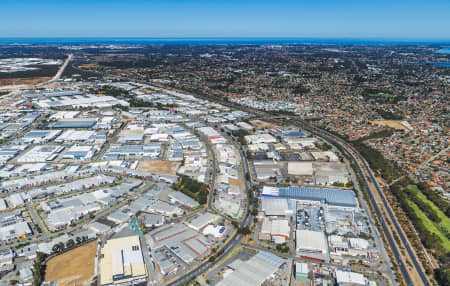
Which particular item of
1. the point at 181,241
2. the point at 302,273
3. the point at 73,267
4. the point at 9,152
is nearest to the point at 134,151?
the point at 9,152

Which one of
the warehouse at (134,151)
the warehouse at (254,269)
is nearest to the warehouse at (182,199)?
the warehouse at (254,269)

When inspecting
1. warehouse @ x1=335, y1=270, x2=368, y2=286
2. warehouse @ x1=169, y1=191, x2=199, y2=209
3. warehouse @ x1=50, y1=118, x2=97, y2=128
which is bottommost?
warehouse @ x1=335, y1=270, x2=368, y2=286

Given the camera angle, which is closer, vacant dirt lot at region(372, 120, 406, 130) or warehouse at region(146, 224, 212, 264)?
warehouse at region(146, 224, 212, 264)

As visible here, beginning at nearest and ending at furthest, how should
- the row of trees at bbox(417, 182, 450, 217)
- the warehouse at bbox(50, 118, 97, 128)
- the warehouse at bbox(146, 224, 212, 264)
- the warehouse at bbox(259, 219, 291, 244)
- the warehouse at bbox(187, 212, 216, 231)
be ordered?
the warehouse at bbox(146, 224, 212, 264), the warehouse at bbox(259, 219, 291, 244), the warehouse at bbox(187, 212, 216, 231), the row of trees at bbox(417, 182, 450, 217), the warehouse at bbox(50, 118, 97, 128)

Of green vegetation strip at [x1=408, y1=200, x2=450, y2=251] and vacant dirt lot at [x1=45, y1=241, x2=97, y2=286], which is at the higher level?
vacant dirt lot at [x1=45, y1=241, x2=97, y2=286]

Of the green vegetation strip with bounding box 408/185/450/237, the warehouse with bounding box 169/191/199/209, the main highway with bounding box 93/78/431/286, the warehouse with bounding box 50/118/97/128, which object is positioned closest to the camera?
the main highway with bounding box 93/78/431/286

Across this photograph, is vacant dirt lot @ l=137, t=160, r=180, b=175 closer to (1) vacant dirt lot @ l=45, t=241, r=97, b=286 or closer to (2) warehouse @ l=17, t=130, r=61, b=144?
(1) vacant dirt lot @ l=45, t=241, r=97, b=286

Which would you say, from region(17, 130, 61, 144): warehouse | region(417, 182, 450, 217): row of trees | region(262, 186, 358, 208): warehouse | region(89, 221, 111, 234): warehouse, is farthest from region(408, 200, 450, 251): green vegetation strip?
region(17, 130, 61, 144): warehouse
